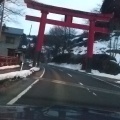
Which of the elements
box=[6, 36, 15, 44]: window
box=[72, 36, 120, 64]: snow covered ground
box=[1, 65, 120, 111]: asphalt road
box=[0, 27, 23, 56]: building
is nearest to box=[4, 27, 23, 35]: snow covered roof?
box=[0, 27, 23, 56]: building

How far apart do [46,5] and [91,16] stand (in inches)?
253

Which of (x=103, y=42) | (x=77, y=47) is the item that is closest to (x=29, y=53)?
(x=77, y=47)

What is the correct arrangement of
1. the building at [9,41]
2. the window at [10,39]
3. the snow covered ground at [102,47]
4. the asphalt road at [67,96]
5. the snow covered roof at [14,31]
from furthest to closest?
the snow covered roof at [14,31], the window at [10,39], the building at [9,41], the snow covered ground at [102,47], the asphalt road at [67,96]

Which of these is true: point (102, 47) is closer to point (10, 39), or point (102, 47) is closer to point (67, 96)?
point (10, 39)

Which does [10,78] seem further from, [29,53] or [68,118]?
[29,53]

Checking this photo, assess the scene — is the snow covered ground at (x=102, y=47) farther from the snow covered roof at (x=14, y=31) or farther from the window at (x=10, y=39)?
the window at (x=10, y=39)

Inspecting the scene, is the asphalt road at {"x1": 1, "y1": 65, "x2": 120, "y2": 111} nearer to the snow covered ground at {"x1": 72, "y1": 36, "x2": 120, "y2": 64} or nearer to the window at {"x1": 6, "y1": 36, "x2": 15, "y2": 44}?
the snow covered ground at {"x1": 72, "y1": 36, "x2": 120, "y2": 64}

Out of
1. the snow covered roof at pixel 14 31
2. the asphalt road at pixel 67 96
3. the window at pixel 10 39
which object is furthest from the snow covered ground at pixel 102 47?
the asphalt road at pixel 67 96

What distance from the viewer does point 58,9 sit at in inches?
1978

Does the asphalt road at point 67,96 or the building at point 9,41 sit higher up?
the building at point 9,41

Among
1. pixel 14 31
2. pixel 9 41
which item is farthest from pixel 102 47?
pixel 9 41

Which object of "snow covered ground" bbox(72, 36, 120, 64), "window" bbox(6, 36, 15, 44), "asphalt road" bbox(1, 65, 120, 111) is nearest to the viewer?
"asphalt road" bbox(1, 65, 120, 111)

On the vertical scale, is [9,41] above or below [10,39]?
below

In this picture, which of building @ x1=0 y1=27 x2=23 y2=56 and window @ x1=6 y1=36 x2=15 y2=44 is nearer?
building @ x1=0 y1=27 x2=23 y2=56
